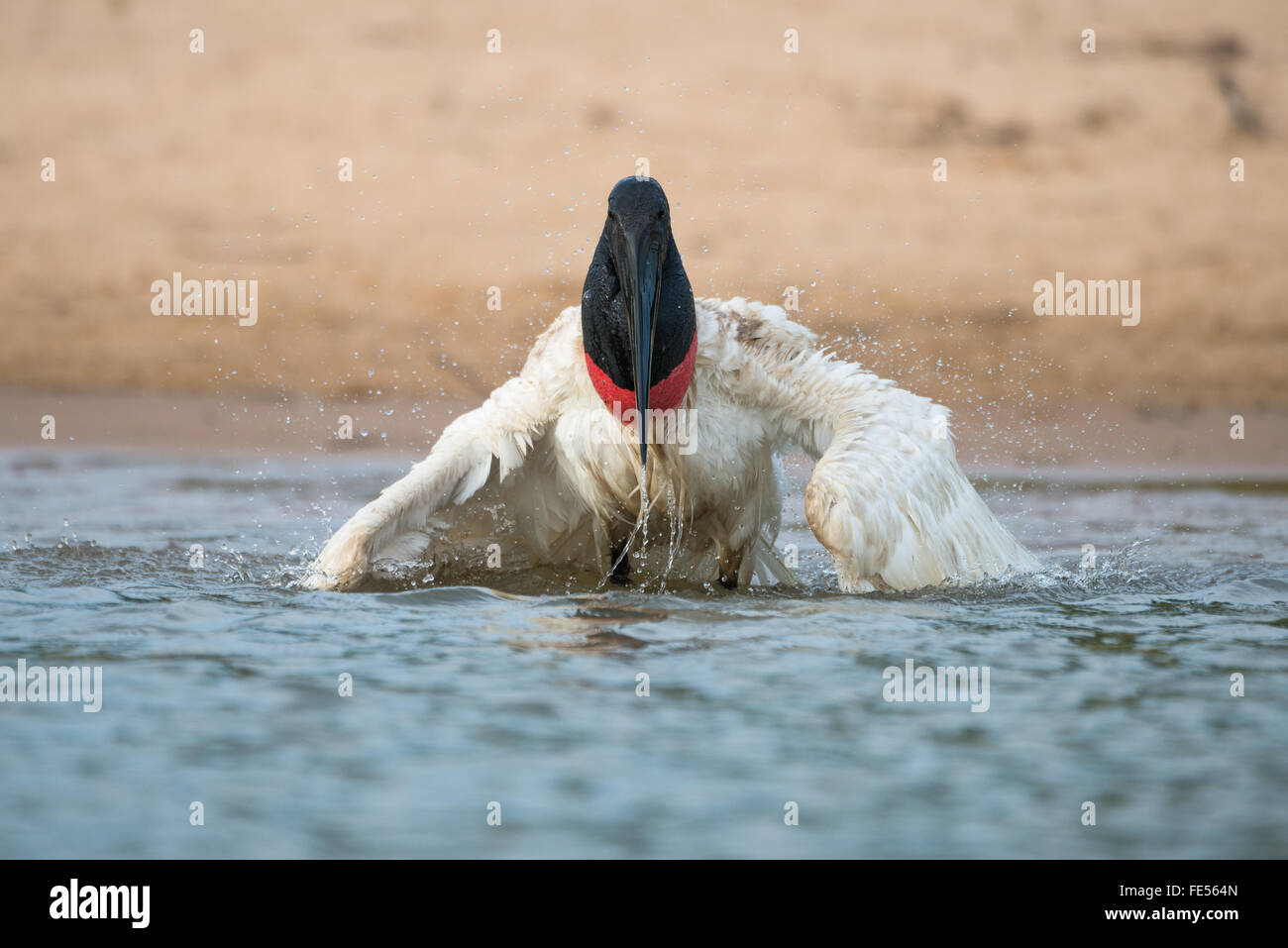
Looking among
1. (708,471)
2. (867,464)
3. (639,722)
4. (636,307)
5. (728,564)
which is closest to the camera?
(639,722)

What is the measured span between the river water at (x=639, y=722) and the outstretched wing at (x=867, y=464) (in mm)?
187

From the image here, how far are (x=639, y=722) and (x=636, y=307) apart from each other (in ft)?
7.54

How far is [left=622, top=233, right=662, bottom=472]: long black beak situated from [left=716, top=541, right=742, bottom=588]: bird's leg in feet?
2.97

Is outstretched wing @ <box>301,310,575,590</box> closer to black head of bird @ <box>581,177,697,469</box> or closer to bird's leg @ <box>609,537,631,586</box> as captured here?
black head of bird @ <box>581,177,697,469</box>

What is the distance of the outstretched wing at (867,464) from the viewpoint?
19.1 ft

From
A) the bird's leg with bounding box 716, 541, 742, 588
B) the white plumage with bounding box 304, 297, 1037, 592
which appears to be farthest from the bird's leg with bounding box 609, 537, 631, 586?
the bird's leg with bounding box 716, 541, 742, 588

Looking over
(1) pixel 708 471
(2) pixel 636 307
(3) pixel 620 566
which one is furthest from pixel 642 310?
(3) pixel 620 566

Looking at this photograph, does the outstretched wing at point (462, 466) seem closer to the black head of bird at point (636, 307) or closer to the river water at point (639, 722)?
the river water at point (639, 722)

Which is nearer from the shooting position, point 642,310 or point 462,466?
point 642,310

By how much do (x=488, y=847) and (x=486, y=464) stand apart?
3433 millimetres

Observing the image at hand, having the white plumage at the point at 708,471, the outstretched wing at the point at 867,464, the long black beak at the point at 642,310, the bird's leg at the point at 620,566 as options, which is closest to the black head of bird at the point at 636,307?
the long black beak at the point at 642,310

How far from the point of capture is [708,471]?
655cm

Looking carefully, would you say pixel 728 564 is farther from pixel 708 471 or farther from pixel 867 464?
pixel 867 464
